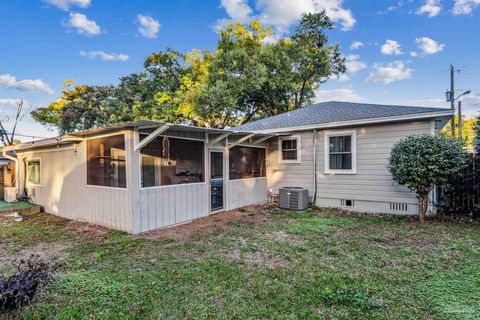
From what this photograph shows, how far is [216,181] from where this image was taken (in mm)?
7094

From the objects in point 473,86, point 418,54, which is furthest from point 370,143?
point 473,86

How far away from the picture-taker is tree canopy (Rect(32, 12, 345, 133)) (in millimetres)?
16312

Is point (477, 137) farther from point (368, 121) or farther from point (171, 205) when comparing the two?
point (171, 205)

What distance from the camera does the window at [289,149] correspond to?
834 centimetres

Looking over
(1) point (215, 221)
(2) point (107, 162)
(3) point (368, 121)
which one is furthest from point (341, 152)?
(2) point (107, 162)

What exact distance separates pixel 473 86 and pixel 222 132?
16.8 m

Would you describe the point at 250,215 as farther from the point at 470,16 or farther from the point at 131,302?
the point at 470,16

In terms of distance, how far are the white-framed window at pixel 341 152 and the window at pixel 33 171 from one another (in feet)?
32.2

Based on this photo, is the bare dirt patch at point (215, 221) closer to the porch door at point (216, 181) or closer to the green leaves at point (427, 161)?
the porch door at point (216, 181)

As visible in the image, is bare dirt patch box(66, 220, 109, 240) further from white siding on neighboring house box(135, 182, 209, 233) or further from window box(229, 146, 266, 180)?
window box(229, 146, 266, 180)

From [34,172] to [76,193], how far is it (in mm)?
3748

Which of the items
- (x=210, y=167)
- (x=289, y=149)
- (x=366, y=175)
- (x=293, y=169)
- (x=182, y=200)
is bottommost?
(x=182, y=200)

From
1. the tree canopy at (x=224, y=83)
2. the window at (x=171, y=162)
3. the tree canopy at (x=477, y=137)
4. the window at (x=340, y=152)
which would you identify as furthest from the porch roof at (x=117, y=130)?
the tree canopy at (x=224, y=83)

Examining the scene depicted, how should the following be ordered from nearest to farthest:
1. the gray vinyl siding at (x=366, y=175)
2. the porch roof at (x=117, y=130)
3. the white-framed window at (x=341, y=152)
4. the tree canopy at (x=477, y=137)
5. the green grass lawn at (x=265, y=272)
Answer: the green grass lawn at (x=265, y=272) → the porch roof at (x=117, y=130) → the tree canopy at (x=477, y=137) → the gray vinyl siding at (x=366, y=175) → the white-framed window at (x=341, y=152)
